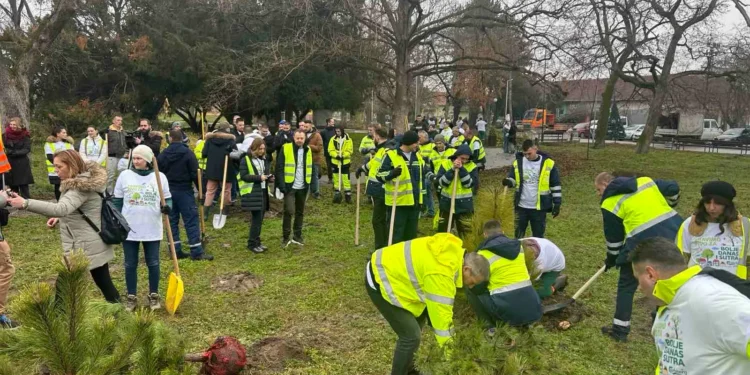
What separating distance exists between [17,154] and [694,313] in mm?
10408

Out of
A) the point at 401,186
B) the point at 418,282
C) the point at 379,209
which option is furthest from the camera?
the point at 379,209

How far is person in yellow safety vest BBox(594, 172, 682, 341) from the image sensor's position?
4496 mm

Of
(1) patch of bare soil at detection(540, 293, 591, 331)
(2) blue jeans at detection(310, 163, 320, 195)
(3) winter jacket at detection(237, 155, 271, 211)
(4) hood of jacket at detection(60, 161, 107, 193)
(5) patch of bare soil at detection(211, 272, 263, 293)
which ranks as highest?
(4) hood of jacket at detection(60, 161, 107, 193)

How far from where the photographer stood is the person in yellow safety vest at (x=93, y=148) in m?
9.50

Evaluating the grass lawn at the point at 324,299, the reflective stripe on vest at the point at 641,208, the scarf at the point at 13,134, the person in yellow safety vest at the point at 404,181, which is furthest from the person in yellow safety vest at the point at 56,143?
the reflective stripe on vest at the point at 641,208

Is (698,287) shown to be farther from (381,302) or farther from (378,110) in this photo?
(378,110)

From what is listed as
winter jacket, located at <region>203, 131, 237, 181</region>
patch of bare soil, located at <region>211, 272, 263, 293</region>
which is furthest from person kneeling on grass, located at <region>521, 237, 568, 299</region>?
winter jacket, located at <region>203, 131, 237, 181</region>

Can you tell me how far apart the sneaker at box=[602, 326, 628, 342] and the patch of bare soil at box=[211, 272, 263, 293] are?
3747mm

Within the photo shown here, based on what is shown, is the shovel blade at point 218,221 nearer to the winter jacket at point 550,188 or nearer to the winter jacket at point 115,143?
the winter jacket at point 115,143

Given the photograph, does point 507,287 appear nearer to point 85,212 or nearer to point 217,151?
point 85,212

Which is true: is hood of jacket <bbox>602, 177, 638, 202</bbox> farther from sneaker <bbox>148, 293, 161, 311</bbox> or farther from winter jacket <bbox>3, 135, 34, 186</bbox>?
winter jacket <bbox>3, 135, 34, 186</bbox>

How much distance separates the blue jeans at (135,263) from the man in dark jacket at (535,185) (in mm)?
4218

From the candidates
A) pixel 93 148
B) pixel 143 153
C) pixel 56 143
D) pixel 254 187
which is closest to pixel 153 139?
pixel 93 148

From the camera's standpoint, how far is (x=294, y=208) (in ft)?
26.5
